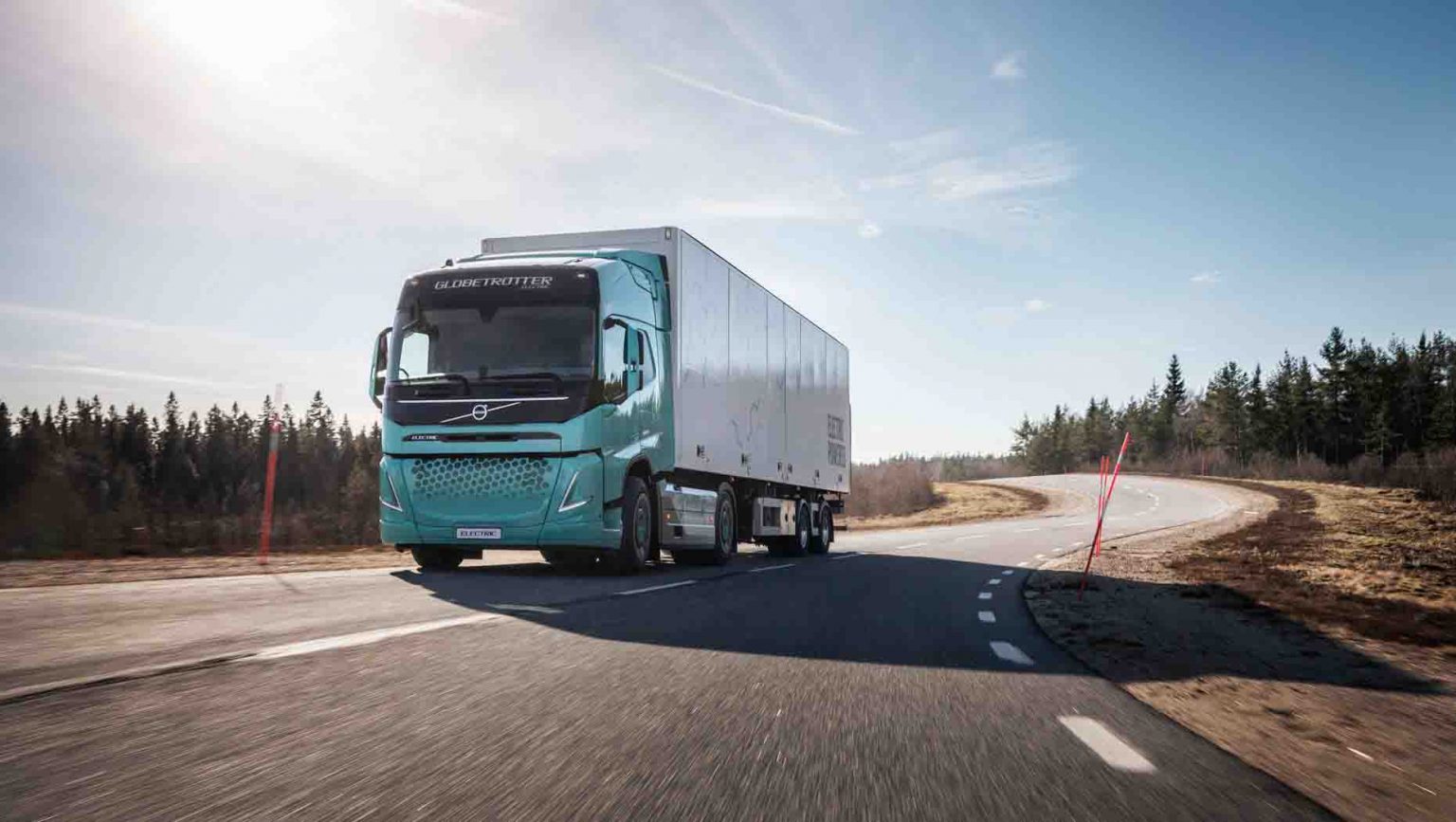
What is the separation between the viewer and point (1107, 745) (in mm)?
4363

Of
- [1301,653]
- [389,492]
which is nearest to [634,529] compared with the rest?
[389,492]

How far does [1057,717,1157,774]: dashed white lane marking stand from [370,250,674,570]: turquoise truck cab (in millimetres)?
9205

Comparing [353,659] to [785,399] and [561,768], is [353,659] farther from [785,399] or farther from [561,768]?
[785,399]

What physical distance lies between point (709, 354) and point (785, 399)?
199 inches

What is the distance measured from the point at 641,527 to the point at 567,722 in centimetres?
1049

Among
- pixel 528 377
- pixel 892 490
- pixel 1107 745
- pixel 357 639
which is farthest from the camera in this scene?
pixel 892 490

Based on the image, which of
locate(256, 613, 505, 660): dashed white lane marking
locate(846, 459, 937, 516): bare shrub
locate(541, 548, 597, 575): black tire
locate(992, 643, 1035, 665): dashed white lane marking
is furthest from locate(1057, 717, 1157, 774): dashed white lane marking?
locate(846, 459, 937, 516): bare shrub

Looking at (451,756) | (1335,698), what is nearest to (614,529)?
(1335,698)

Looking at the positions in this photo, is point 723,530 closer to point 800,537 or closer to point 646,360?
point 646,360

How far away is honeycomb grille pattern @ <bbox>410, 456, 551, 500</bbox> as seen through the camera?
44.1 ft

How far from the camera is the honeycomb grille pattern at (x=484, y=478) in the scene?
13.4 meters

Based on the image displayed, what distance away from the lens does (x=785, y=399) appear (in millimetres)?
22453

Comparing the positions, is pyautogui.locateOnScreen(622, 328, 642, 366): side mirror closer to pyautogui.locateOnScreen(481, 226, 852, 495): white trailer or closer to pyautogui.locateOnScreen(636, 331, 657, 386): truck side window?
pyautogui.locateOnScreen(636, 331, 657, 386): truck side window

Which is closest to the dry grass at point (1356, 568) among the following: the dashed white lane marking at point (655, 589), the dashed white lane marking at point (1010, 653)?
the dashed white lane marking at point (1010, 653)
